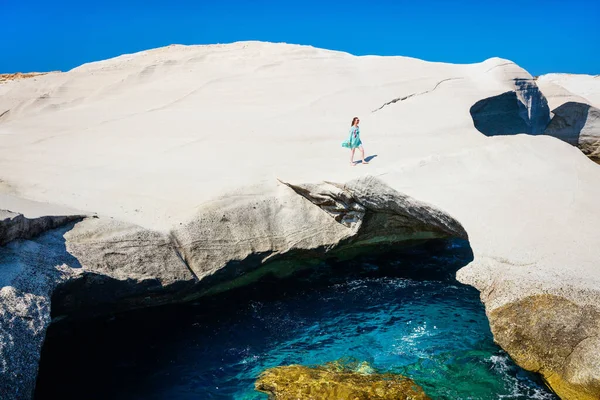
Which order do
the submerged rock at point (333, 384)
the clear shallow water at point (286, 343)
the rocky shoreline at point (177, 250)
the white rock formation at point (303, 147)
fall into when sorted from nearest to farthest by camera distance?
the rocky shoreline at point (177, 250) < the submerged rock at point (333, 384) < the clear shallow water at point (286, 343) < the white rock formation at point (303, 147)

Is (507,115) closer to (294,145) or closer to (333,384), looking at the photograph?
(294,145)

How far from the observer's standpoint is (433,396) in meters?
→ 7.11

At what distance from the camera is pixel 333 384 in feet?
23.3

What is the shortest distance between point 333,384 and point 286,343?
1.58 meters

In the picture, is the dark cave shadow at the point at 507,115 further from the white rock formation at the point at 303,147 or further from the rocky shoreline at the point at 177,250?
the rocky shoreline at the point at 177,250

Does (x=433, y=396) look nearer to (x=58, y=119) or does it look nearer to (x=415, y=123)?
(x=415, y=123)

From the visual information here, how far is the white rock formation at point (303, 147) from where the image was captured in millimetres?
7820

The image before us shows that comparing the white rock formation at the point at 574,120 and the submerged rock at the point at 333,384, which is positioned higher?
the white rock formation at the point at 574,120

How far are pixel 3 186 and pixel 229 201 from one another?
15.2 feet

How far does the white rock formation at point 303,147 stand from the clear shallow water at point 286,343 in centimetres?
128

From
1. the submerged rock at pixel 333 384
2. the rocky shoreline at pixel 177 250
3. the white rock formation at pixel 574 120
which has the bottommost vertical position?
the submerged rock at pixel 333 384

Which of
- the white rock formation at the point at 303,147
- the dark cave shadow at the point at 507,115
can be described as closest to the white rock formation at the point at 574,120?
the dark cave shadow at the point at 507,115

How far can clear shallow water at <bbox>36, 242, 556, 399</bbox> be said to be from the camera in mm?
7465

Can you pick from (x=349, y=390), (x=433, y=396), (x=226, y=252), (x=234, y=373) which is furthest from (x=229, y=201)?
(x=433, y=396)
